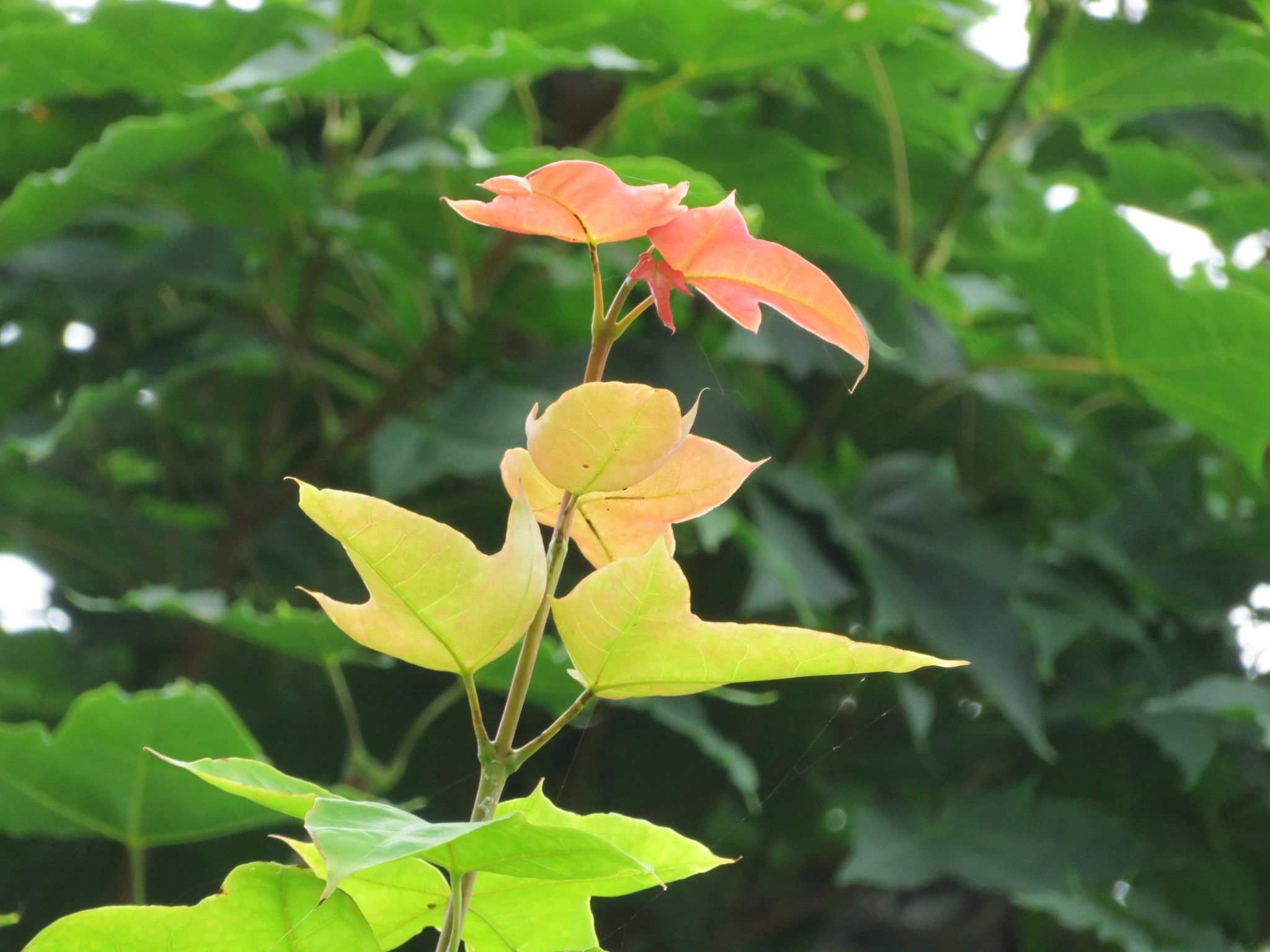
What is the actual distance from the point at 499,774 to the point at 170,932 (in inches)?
2.1

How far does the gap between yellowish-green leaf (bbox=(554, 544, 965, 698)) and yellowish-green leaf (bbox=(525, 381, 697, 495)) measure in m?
0.01

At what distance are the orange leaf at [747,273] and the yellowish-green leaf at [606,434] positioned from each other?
0.05ft

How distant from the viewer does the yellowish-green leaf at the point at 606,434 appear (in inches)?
5.9

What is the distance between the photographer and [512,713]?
0.51 feet

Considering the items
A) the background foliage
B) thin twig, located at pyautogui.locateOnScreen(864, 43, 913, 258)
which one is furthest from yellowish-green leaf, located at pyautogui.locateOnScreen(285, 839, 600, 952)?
thin twig, located at pyautogui.locateOnScreen(864, 43, 913, 258)

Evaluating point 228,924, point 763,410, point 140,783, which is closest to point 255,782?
point 228,924

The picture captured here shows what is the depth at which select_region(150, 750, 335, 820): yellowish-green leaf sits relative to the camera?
0.15m

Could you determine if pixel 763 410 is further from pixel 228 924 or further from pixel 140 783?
pixel 228 924

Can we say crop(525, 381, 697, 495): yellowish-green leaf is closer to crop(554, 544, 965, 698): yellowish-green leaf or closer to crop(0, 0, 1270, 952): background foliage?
crop(554, 544, 965, 698): yellowish-green leaf

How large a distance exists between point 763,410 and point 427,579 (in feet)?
1.76

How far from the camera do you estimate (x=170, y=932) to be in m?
0.16

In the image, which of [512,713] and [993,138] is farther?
[993,138]

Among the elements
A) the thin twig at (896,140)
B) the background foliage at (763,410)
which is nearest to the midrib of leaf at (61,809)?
the background foliage at (763,410)

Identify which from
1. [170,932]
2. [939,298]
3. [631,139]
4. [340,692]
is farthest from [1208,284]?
[170,932]
